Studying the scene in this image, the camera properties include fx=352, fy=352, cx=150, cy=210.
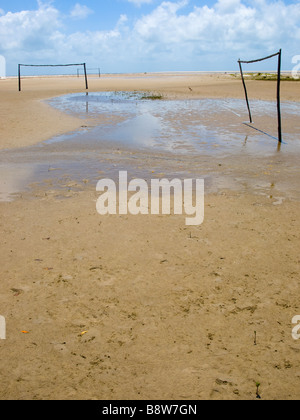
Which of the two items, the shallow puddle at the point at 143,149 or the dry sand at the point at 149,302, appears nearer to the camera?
the dry sand at the point at 149,302

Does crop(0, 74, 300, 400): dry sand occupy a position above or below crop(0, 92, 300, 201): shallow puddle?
below

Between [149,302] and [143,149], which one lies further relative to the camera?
[143,149]

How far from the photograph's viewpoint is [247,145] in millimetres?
10047

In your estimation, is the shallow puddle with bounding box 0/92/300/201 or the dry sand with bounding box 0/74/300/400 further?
the shallow puddle with bounding box 0/92/300/201

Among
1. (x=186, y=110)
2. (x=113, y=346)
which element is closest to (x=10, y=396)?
(x=113, y=346)

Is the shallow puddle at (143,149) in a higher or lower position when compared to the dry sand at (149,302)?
higher

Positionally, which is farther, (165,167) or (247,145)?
(247,145)

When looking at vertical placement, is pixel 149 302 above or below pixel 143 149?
below

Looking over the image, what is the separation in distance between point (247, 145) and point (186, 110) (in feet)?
28.0

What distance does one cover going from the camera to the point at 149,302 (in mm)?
3152

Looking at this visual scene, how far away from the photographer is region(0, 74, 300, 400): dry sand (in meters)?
2.37

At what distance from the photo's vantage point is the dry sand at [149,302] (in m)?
2.37
